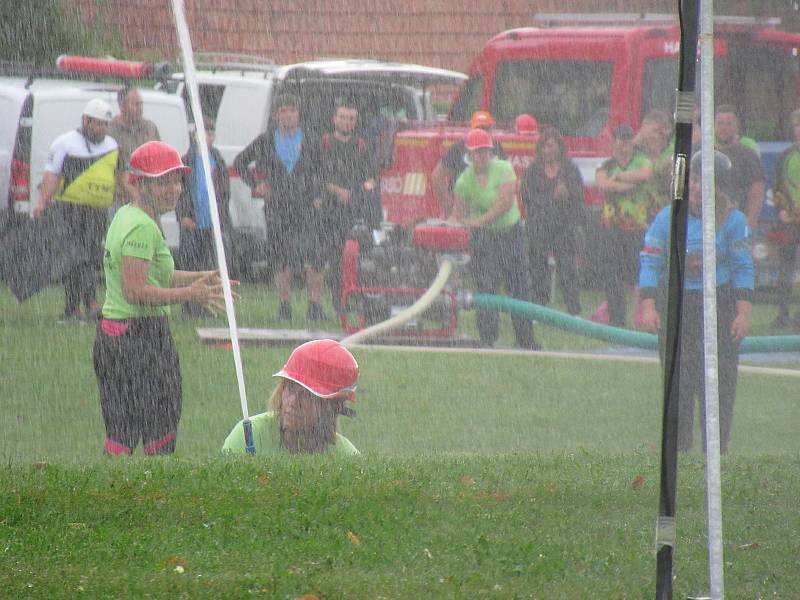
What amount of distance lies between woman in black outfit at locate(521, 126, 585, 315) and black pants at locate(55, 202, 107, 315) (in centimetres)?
394

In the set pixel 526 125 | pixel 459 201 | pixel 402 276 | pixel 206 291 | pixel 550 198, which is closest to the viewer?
pixel 206 291

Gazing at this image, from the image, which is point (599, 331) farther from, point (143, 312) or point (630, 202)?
point (143, 312)

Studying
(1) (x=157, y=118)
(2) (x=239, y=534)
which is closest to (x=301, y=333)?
(1) (x=157, y=118)

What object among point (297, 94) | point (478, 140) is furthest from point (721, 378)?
point (297, 94)

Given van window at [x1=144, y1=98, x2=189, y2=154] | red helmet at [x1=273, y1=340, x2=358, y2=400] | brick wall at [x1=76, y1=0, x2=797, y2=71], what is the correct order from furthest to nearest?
brick wall at [x1=76, y1=0, x2=797, y2=71] < van window at [x1=144, y1=98, x2=189, y2=154] < red helmet at [x1=273, y1=340, x2=358, y2=400]

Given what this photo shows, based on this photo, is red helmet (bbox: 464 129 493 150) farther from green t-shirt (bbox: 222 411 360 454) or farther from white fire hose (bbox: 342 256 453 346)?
green t-shirt (bbox: 222 411 360 454)

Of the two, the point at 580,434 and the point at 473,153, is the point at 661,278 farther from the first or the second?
the point at 473,153

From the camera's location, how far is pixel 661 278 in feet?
25.5

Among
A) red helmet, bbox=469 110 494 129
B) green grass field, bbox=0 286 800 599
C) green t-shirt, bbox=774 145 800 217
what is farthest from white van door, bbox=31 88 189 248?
green grass field, bbox=0 286 800 599

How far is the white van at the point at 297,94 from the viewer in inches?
543

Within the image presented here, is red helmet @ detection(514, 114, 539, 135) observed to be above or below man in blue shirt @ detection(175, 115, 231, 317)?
above

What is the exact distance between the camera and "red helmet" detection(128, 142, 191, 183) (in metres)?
6.04

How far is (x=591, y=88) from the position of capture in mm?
13297

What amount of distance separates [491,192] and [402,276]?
109cm
